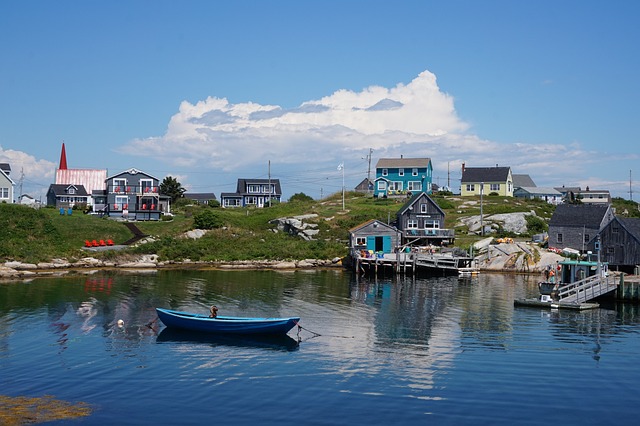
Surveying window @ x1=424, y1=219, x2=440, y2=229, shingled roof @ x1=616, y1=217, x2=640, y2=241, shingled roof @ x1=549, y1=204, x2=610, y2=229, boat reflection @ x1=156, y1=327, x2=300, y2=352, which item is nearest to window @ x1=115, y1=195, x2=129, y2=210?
window @ x1=424, y1=219, x2=440, y2=229

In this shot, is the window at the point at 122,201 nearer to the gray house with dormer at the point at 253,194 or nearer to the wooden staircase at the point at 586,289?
the gray house with dormer at the point at 253,194

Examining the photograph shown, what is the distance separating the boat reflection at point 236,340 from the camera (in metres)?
38.1

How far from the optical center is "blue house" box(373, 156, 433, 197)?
12438cm

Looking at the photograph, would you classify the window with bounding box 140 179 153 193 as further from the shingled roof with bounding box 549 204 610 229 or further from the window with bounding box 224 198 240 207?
the shingled roof with bounding box 549 204 610 229

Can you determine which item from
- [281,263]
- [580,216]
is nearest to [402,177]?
[580,216]

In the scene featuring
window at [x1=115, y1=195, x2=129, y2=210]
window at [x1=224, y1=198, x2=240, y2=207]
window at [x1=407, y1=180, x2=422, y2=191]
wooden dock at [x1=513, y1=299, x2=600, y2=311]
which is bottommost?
wooden dock at [x1=513, y1=299, x2=600, y2=311]

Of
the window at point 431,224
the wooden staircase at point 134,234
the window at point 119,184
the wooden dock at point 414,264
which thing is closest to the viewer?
the wooden dock at point 414,264

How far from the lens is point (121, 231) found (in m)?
88.6

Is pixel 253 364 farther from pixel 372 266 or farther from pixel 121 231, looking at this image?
pixel 121 231

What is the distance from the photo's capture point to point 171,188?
395ft

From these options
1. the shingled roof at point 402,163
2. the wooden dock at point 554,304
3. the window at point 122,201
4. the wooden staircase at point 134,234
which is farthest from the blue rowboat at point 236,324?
the shingled roof at point 402,163

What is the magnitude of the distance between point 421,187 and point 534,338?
86.1 metres

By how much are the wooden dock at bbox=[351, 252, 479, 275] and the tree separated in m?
54.0

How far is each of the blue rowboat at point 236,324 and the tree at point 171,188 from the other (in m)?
81.4
